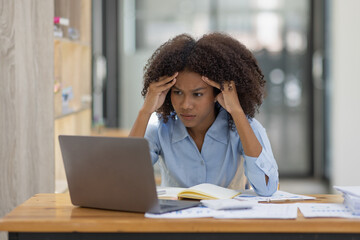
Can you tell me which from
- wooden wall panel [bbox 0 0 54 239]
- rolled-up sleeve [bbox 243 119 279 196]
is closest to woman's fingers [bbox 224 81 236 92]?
rolled-up sleeve [bbox 243 119 279 196]

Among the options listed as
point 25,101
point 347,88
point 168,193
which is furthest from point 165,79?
point 347,88

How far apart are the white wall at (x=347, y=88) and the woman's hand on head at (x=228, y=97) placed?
304 centimetres

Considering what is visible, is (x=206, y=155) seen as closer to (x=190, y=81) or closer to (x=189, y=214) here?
(x=190, y=81)

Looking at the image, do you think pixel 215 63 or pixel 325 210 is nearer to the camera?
pixel 325 210

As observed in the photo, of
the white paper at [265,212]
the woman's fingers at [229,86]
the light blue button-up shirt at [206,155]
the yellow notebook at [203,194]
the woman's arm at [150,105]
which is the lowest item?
the white paper at [265,212]

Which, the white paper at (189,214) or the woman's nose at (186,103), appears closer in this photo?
the white paper at (189,214)

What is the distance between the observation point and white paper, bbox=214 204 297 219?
1678 millimetres

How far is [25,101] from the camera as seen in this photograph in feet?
8.88

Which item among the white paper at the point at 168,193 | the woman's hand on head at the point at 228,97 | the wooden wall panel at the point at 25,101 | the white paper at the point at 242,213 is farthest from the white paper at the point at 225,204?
the wooden wall panel at the point at 25,101

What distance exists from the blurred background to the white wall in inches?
27.8

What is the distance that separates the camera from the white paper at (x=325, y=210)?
172 centimetres

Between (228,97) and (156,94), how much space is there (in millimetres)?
311

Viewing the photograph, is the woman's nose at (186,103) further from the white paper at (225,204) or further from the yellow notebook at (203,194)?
the white paper at (225,204)
